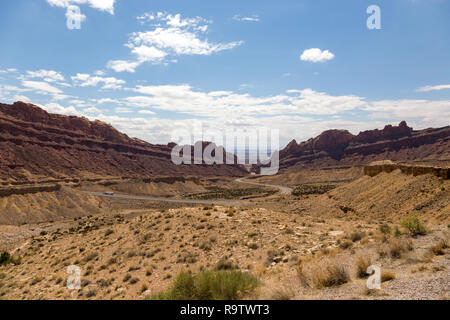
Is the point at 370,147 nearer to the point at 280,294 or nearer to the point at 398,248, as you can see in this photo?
the point at 398,248

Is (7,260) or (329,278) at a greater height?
(329,278)

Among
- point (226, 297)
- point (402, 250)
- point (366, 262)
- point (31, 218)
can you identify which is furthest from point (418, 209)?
point (31, 218)

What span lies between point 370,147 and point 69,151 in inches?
6203

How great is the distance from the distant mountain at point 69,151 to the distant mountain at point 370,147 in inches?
2339

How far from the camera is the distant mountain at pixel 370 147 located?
13100 cm

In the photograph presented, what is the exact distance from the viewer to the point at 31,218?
156 feet

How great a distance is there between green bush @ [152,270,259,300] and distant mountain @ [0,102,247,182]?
99.3m

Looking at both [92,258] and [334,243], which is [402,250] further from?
[92,258]

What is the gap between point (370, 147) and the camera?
154 meters

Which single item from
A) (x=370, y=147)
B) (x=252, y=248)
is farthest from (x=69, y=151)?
(x=370, y=147)

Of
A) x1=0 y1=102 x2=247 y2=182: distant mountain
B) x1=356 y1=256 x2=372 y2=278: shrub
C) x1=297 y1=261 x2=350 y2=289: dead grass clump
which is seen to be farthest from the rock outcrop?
x1=0 y1=102 x2=247 y2=182: distant mountain
